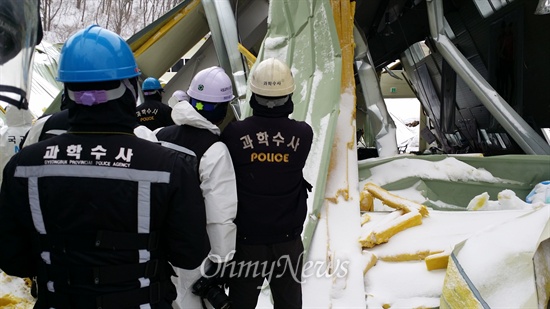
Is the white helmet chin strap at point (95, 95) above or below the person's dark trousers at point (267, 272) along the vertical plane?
above

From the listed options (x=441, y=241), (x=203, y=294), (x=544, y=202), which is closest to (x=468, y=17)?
(x=544, y=202)

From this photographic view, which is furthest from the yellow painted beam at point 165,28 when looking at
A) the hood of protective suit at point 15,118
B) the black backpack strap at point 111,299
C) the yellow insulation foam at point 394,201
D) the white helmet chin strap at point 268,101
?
the black backpack strap at point 111,299

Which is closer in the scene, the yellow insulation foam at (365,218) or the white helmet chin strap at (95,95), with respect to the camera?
the white helmet chin strap at (95,95)

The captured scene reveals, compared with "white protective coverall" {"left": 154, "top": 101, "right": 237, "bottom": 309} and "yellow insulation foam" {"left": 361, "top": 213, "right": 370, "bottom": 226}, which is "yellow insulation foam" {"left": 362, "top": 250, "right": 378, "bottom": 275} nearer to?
"yellow insulation foam" {"left": 361, "top": 213, "right": 370, "bottom": 226}

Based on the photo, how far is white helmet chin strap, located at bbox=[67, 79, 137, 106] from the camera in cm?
141

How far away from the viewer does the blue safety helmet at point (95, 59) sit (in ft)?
4.68

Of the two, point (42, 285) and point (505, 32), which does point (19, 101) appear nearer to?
point (42, 285)

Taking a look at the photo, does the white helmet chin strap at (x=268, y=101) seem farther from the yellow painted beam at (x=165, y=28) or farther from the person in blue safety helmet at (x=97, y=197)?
the yellow painted beam at (x=165, y=28)

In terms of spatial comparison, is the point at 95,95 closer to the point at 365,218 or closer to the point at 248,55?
the point at 365,218

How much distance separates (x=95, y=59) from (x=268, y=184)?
1097 mm

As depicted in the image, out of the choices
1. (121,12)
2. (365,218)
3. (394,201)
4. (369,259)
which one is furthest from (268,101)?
(121,12)

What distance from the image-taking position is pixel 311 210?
3.44 metres

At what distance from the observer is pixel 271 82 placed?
7.75 ft

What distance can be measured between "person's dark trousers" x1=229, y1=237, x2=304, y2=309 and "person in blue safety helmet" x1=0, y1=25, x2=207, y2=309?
0.88 m
